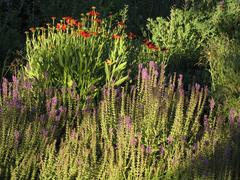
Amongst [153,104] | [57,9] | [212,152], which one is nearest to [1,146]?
[153,104]

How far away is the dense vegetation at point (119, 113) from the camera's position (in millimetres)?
3027

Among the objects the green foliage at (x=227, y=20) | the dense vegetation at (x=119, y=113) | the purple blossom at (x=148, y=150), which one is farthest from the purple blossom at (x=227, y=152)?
the green foliage at (x=227, y=20)

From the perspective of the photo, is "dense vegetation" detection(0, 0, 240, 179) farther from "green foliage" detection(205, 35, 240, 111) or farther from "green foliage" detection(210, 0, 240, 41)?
"green foliage" detection(210, 0, 240, 41)

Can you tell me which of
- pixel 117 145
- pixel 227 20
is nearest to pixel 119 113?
pixel 117 145

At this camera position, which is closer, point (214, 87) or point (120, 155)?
point (120, 155)

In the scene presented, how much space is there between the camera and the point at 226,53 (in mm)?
A: 5559

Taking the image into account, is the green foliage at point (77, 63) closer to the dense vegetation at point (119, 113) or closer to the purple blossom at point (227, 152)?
the dense vegetation at point (119, 113)

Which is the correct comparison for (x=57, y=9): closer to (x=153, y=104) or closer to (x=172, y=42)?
(x=172, y=42)

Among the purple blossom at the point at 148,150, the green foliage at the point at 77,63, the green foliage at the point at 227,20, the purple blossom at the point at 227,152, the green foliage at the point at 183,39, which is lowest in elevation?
the purple blossom at the point at 148,150

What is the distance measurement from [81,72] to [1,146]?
156 cm

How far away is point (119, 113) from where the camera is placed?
3777 millimetres

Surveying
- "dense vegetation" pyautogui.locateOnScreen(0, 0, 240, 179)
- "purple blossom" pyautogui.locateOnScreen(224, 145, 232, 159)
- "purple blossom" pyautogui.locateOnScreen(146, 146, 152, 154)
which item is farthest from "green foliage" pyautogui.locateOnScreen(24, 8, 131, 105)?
"purple blossom" pyautogui.locateOnScreen(224, 145, 232, 159)

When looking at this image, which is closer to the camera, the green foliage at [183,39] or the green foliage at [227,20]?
the green foliage at [183,39]

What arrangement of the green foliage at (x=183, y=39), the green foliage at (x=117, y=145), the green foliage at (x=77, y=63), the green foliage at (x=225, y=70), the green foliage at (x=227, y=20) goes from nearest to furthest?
the green foliage at (x=117, y=145) < the green foliage at (x=77, y=63) < the green foliage at (x=225, y=70) < the green foliage at (x=183, y=39) < the green foliage at (x=227, y=20)
